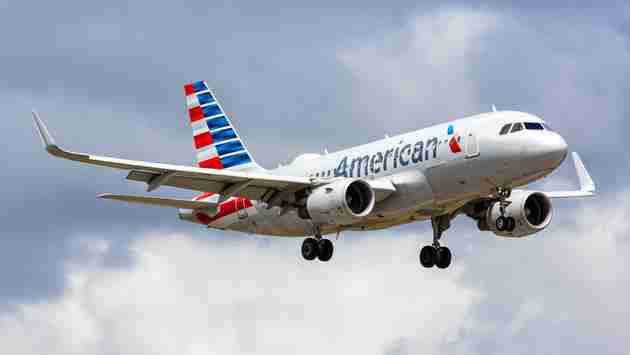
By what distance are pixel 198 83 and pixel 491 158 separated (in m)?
23.2

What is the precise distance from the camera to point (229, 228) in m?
77.7

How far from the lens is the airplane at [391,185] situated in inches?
2633

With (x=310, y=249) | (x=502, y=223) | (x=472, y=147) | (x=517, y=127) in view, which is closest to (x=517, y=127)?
(x=517, y=127)

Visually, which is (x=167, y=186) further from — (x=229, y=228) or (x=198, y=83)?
(x=198, y=83)

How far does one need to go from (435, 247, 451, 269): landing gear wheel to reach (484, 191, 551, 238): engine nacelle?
2.57 meters

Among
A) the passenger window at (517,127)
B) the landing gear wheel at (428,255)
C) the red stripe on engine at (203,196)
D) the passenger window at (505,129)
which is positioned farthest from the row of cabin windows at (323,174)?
the passenger window at (517,127)

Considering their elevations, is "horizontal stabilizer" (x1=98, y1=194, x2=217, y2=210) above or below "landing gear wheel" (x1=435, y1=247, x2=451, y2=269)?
above

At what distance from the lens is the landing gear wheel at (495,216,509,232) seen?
70688 mm

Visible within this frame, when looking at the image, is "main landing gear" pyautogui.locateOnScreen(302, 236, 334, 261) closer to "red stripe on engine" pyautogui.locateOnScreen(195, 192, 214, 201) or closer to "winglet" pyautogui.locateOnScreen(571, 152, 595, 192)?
"red stripe on engine" pyautogui.locateOnScreen(195, 192, 214, 201)

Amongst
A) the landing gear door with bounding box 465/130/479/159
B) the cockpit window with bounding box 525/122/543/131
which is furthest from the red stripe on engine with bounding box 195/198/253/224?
the cockpit window with bounding box 525/122/543/131

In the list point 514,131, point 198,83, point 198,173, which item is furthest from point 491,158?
point 198,83

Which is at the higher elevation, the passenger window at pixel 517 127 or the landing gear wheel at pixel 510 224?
the passenger window at pixel 517 127

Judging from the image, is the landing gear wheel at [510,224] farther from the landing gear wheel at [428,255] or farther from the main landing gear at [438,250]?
the landing gear wheel at [428,255]

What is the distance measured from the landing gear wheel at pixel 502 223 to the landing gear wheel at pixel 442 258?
4.56 metres
